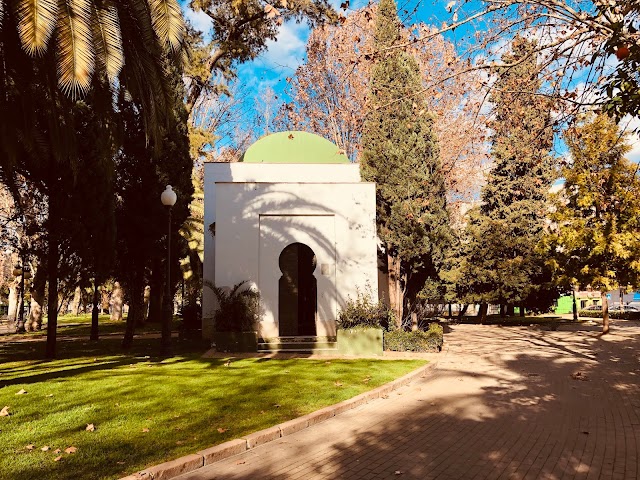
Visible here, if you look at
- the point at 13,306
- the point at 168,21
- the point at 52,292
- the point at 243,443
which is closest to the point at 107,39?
the point at 168,21

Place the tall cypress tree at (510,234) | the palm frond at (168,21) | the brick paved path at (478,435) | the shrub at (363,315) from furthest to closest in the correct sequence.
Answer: the tall cypress tree at (510,234)
the shrub at (363,315)
the palm frond at (168,21)
the brick paved path at (478,435)

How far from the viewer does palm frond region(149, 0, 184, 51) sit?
29.1ft

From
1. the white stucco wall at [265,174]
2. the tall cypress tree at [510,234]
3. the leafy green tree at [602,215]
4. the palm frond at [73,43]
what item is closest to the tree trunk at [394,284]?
the white stucco wall at [265,174]

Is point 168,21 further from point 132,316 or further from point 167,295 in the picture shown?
point 132,316

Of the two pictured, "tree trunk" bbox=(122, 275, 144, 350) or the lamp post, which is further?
"tree trunk" bbox=(122, 275, 144, 350)

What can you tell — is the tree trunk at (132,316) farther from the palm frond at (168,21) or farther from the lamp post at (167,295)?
the palm frond at (168,21)

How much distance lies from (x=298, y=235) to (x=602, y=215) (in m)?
14.8

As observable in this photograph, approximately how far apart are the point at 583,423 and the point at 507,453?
225cm

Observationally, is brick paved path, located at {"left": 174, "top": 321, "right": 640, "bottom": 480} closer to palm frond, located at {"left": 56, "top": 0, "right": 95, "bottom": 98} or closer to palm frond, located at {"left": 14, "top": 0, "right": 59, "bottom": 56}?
palm frond, located at {"left": 56, "top": 0, "right": 95, "bottom": 98}

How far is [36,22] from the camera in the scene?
23.9 feet

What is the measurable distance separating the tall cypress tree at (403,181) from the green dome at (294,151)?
1953 mm

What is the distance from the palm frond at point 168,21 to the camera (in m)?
8.86

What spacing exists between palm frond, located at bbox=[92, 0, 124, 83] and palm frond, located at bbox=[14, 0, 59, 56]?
940mm

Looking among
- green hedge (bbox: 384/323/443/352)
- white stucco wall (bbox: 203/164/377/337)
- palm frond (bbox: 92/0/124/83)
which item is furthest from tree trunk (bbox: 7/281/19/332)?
palm frond (bbox: 92/0/124/83)
